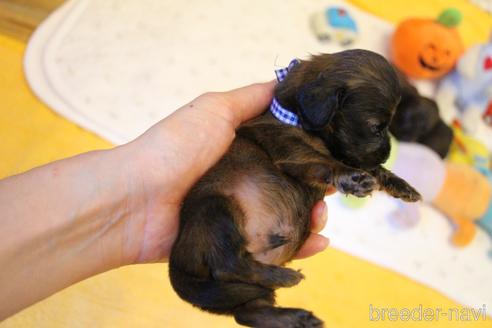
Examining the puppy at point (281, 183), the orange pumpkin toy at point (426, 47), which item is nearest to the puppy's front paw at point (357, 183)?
the puppy at point (281, 183)

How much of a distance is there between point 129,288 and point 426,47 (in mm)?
2354

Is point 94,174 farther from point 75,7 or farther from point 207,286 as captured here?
point 75,7

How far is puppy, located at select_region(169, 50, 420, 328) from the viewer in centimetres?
152

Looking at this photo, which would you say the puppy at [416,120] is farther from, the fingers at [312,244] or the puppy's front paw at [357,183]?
the puppy's front paw at [357,183]

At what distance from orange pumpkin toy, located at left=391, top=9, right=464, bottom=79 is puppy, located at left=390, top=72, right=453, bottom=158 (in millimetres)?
421

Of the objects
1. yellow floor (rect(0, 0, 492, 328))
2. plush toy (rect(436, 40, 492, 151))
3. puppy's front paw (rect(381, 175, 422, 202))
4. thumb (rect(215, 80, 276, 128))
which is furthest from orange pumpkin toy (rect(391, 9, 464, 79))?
puppy's front paw (rect(381, 175, 422, 202))

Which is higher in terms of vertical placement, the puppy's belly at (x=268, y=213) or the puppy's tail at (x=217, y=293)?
the puppy's belly at (x=268, y=213)

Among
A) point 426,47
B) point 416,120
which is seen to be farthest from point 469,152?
point 426,47

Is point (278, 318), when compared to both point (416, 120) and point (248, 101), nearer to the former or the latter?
point (248, 101)

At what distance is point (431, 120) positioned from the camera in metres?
3.13

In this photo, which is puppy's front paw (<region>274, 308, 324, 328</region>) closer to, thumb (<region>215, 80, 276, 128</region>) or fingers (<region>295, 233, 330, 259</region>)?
fingers (<region>295, 233, 330, 259</region>)

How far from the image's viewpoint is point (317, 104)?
1.67 metres

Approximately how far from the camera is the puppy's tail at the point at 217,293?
1495 mm

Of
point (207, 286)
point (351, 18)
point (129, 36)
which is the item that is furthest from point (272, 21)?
point (207, 286)
